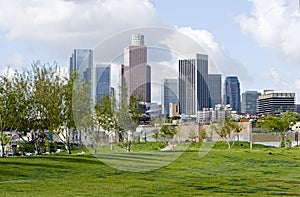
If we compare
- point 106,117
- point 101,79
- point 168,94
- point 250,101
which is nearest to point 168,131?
point 106,117

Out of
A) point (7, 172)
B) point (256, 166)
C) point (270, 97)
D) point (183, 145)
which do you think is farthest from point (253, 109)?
point (7, 172)

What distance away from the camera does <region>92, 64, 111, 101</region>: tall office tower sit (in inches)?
881

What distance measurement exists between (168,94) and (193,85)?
1.11 meters

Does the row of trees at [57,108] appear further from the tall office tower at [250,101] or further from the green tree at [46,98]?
the tall office tower at [250,101]

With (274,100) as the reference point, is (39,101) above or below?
below

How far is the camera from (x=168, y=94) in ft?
74.9

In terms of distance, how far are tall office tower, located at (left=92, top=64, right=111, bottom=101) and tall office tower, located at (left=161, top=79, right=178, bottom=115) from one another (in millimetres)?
2258

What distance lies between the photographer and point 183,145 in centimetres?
3691

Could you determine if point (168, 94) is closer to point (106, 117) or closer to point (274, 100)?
point (106, 117)

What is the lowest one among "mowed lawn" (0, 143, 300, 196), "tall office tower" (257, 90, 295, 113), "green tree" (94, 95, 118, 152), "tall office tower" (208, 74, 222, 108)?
"mowed lawn" (0, 143, 300, 196)

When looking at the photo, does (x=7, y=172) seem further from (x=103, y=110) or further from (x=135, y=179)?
(x=103, y=110)

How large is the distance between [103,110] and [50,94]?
332 centimetres

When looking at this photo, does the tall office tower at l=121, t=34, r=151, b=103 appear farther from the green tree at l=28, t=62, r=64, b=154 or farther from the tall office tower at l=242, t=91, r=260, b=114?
the tall office tower at l=242, t=91, r=260, b=114

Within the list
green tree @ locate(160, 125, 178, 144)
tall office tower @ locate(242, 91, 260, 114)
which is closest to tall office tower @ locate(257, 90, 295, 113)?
tall office tower @ locate(242, 91, 260, 114)
